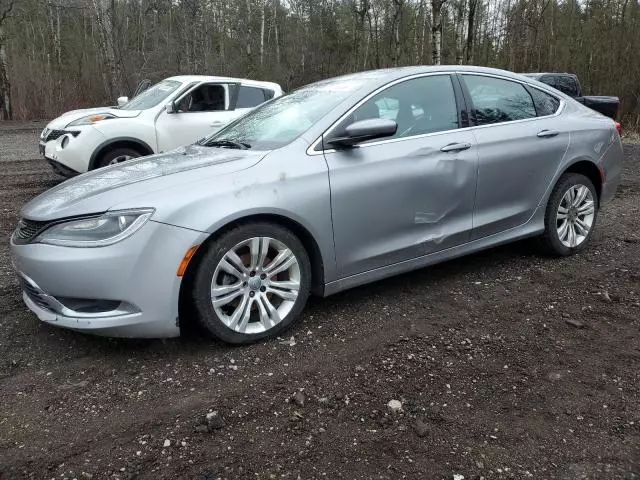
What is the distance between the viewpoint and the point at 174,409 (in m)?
2.61

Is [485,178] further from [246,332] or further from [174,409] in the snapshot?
[174,409]

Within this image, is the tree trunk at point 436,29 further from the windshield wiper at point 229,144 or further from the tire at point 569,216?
the windshield wiper at point 229,144

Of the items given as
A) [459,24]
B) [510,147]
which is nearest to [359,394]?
[510,147]

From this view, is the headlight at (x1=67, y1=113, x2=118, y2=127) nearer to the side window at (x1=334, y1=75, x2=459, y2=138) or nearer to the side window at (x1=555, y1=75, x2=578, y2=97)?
the side window at (x1=334, y1=75, x2=459, y2=138)

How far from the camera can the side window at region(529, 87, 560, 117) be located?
4.50 metres

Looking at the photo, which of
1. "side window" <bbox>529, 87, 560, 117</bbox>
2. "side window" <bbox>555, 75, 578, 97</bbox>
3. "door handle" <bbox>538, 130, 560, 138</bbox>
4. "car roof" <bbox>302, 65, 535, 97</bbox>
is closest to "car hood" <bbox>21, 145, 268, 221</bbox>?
"car roof" <bbox>302, 65, 535, 97</bbox>

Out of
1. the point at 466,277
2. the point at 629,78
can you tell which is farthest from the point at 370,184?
the point at 629,78

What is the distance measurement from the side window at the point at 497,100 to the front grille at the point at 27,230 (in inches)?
118

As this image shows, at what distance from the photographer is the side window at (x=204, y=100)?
8438 millimetres

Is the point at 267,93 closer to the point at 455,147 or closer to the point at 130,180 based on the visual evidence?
the point at 455,147

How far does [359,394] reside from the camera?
271 centimetres

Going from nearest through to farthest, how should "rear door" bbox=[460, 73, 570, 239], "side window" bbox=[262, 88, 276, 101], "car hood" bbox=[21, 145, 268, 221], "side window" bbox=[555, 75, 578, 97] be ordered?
1. "car hood" bbox=[21, 145, 268, 221]
2. "rear door" bbox=[460, 73, 570, 239]
3. "side window" bbox=[262, 88, 276, 101]
4. "side window" bbox=[555, 75, 578, 97]

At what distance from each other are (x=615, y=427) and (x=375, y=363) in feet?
3.82

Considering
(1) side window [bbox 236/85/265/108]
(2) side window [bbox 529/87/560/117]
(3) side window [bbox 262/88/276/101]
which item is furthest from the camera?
(3) side window [bbox 262/88/276/101]
